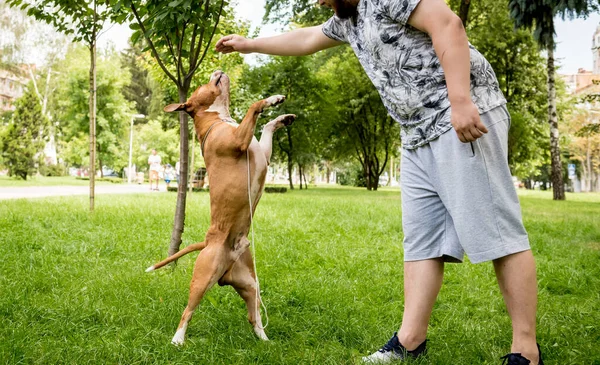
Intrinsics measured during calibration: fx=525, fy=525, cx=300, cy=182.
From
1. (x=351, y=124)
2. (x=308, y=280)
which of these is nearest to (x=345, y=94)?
(x=351, y=124)

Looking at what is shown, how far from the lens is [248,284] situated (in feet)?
9.89

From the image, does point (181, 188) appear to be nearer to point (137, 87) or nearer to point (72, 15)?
point (72, 15)

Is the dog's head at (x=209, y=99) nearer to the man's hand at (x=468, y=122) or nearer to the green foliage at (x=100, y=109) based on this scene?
the man's hand at (x=468, y=122)

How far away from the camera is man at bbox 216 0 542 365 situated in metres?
2.21

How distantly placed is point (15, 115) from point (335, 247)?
27.6 m

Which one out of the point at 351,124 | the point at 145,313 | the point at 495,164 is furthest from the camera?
the point at 351,124

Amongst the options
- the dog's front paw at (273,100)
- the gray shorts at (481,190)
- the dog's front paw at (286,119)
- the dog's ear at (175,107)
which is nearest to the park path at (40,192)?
the dog's ear at (175,107)

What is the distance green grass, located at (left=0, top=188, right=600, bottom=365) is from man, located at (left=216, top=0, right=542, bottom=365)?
0.50m

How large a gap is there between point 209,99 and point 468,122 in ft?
5.11

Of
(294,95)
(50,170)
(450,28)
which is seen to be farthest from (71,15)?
(50,170)

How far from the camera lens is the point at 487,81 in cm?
238

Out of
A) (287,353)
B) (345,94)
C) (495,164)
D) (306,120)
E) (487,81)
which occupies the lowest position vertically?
(287,353)

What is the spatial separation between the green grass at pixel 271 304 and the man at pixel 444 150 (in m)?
0.50

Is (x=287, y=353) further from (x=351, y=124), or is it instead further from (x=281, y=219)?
(x=351, y=124)
